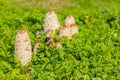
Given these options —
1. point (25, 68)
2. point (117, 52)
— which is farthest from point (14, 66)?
point (117, 52)

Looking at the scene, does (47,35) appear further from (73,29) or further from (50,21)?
(73,29)

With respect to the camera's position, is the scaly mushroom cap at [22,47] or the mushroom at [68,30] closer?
the scaly mushroom cap at [22,47]

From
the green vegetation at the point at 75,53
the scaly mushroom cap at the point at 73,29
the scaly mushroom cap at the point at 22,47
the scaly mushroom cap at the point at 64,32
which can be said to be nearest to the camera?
the green vegetation at the point at 75,53

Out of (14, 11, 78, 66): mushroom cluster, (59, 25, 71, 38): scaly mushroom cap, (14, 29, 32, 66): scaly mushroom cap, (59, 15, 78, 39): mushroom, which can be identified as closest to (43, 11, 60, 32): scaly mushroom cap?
(14, 11, 78, 66): mushroom cluster

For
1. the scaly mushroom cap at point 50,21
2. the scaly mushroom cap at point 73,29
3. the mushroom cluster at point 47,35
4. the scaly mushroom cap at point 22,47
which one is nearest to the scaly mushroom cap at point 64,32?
the mushroom cluster at point 47,35

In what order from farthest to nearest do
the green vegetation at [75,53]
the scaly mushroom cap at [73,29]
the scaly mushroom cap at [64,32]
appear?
1. the scaly mushroom cap at [73,29]
2. the scaly mushroom cap at [64,32]
3. the green vegetation at [75,53]

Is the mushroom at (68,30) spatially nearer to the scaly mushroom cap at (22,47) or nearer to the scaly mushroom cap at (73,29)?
the scaly mushroom cap at (73,29)
